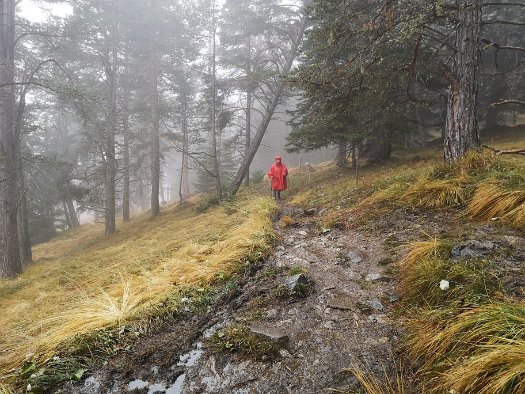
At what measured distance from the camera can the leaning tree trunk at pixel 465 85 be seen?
614 centimetres

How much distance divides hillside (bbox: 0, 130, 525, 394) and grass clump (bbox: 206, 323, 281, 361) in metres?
0.01

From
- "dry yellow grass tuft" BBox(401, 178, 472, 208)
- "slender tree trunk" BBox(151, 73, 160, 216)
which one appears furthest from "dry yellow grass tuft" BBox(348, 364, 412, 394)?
"slender tree trunk" BBox(151, 73, 160, 216)

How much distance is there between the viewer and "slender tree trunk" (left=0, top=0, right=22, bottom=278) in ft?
30.5

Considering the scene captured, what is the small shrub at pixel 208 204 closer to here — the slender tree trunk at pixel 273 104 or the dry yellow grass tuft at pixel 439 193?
the slender tree trunk at pixel 273 104

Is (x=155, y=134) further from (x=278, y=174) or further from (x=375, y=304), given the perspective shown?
(x=375, y=304)

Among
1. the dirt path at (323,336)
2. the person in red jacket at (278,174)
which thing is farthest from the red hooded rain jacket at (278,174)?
the dirt path at (323,336)

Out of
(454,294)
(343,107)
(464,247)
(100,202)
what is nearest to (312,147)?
(343,107)

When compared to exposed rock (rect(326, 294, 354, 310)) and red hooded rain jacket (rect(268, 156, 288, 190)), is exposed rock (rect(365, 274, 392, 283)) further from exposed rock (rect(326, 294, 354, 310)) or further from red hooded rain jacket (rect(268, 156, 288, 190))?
red hooded rain jacket (rect(268, 156, 288, 190))

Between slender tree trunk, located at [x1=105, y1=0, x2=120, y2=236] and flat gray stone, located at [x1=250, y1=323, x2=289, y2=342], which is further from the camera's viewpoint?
slender tree trunk, located at [x1=105, y1=0, x2=120, y2=236]

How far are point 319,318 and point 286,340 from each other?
0.47m

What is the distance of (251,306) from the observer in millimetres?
3244

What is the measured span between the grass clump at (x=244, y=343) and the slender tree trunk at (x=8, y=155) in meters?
10.2

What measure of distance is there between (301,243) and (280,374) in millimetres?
2991

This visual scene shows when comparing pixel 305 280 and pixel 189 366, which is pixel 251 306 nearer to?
pixel 305 280
